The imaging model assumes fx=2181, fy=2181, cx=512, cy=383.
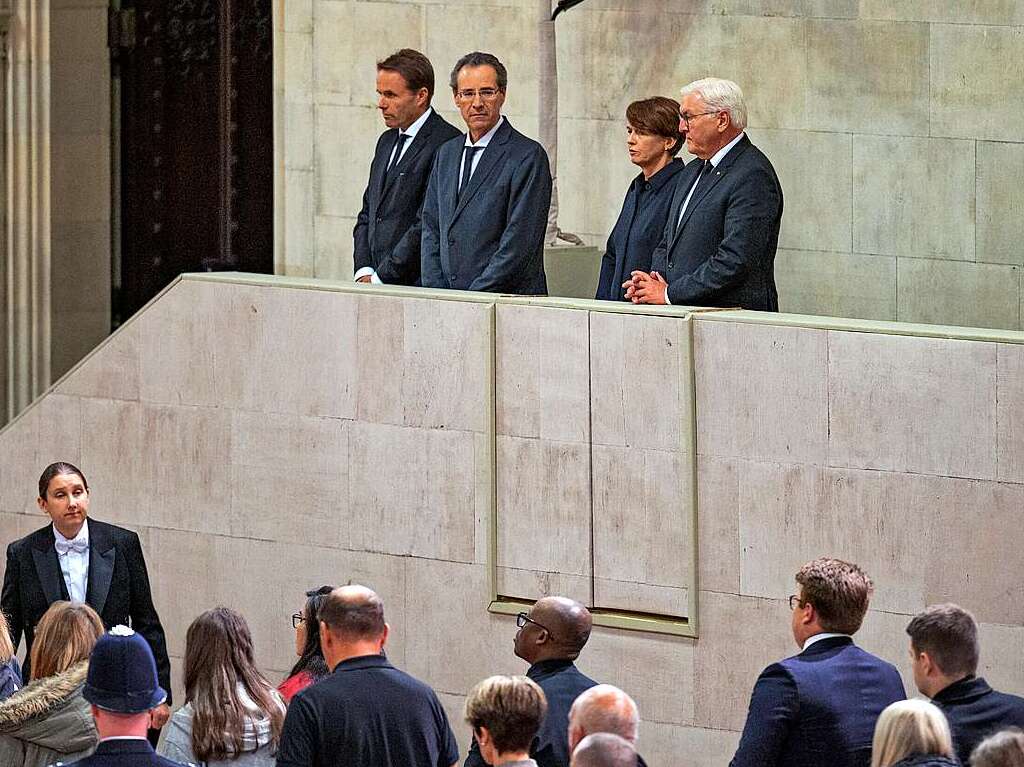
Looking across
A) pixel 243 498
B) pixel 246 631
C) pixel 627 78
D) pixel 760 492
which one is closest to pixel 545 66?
pixel 627 78

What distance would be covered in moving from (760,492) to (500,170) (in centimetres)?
187

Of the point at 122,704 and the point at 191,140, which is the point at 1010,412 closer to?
the point at 122,704

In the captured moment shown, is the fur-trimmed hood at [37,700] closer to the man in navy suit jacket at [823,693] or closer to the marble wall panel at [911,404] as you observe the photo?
the man in navy suit jacket at [823,693]

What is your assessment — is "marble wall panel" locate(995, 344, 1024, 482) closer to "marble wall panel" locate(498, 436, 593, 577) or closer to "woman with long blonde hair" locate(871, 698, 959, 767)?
"marble wall panel" locate(498, 436, 593, 577)

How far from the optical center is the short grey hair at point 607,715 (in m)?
5.38

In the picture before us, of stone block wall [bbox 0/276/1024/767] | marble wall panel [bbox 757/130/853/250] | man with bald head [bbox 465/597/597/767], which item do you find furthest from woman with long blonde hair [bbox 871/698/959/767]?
marble wall panel [bbox 757/130/853/250]

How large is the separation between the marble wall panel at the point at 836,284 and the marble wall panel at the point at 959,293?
70 mm

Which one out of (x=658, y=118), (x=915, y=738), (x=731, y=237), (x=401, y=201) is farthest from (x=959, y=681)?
(x=401, y=201)

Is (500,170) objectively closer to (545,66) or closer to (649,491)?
(649,491)

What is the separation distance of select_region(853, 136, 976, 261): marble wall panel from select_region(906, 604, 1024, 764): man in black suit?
481cm

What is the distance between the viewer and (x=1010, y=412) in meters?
7.70

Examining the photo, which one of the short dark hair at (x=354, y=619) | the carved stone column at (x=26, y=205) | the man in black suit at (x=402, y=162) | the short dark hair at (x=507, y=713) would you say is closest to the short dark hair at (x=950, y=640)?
the short dark hair at (x=507, y=713)

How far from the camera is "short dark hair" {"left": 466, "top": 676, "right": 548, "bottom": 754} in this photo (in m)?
5.42

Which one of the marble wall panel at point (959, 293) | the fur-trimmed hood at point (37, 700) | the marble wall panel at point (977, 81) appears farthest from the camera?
the marble wall panel at point (959, 293)
